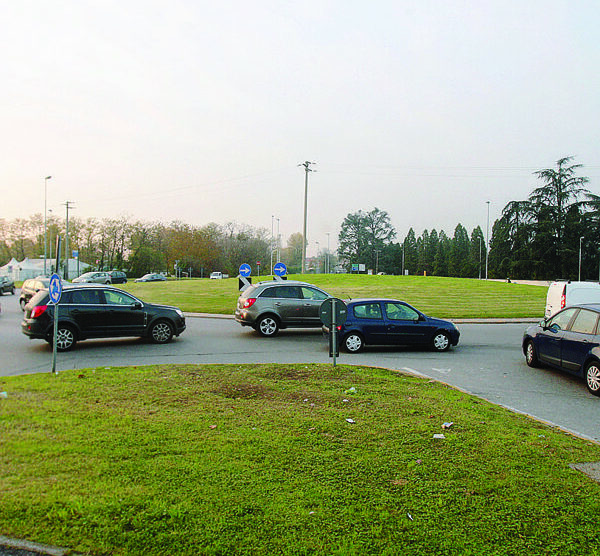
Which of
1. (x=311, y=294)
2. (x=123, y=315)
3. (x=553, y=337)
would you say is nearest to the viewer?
(x=553, y=337)

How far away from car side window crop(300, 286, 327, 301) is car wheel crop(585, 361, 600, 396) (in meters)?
8.85

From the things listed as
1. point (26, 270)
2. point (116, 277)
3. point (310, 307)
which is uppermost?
point (26, 270)

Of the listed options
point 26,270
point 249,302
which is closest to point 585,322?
point 249,302

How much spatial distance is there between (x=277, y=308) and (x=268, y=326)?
652mm

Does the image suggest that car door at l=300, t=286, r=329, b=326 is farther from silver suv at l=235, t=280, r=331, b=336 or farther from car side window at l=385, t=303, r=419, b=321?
car side window at l=385, t=303, r=419, b=321

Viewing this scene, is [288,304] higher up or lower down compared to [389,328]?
higher up

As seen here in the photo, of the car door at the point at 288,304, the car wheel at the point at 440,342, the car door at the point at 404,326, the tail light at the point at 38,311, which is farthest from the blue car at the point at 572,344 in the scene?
the tail light at the point at 38,311

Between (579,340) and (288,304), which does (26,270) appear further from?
(579,340)

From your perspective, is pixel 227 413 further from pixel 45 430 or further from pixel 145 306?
pixel 145 306

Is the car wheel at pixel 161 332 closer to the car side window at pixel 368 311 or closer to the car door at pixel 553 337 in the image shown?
the car side window at pixel 368 311

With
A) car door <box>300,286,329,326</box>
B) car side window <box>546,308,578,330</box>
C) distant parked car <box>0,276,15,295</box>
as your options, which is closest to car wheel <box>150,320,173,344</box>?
car door <box>300,286,329,326</box>

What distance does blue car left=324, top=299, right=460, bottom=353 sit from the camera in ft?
41.7

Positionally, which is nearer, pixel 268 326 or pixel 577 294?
pixel 268 326

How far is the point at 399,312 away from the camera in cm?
1319
